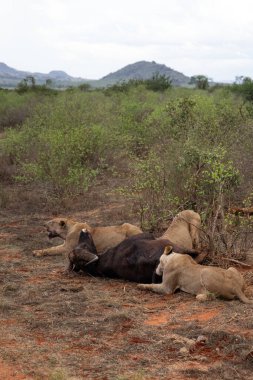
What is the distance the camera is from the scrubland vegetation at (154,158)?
1059 centimetres

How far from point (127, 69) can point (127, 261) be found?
175 metres

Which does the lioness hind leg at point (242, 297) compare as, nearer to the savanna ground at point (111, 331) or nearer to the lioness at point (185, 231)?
the savanna ground at point (111, 331)

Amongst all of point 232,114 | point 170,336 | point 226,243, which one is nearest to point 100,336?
point 170,336

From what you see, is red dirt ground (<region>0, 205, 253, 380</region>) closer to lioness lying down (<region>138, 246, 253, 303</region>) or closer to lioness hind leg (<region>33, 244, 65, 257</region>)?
lioness lying down (<region>138, 246, 253, 303</region>)

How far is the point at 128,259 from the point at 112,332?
225 centimetres

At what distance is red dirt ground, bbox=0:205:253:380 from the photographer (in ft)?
16.4

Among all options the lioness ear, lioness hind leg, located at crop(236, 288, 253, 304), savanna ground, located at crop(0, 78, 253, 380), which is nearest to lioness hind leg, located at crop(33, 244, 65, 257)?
savanna ground, located at crop(0, 78, 253, 380)

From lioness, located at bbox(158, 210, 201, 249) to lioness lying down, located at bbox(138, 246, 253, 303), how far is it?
1.34 m

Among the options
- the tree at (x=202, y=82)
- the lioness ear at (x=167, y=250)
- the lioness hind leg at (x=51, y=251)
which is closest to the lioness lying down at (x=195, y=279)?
the lioness ear at (x=167, y=250)

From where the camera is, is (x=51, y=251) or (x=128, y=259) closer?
(x=128, y=259)

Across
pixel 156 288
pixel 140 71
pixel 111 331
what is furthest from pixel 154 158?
pixel 140 71

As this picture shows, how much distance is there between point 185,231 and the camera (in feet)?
30.1

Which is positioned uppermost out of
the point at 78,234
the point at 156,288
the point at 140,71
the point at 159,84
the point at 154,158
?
the point at 140,71

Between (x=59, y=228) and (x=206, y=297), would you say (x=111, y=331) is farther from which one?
(x=59, y=228)
